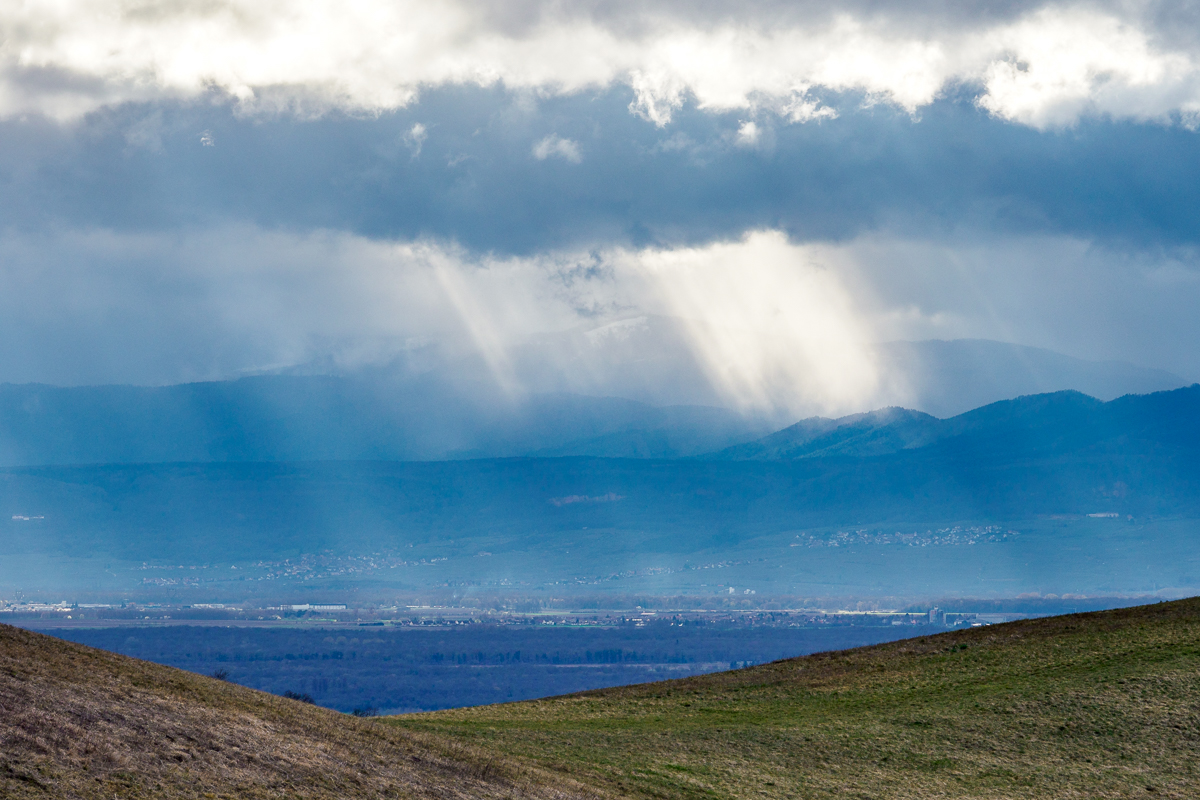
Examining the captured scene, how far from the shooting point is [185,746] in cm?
2742

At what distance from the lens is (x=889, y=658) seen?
57.8 m

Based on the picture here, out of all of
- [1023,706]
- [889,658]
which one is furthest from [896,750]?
[889,658]

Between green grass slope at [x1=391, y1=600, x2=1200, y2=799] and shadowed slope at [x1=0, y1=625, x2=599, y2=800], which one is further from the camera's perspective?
green grass slope at [x1=391, y1=600, x2=1200, y2=799]

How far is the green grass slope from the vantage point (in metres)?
38.1

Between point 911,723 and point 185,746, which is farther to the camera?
point 911,723

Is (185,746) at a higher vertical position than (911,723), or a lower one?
higher

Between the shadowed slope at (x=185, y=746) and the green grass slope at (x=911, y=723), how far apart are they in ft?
14.8

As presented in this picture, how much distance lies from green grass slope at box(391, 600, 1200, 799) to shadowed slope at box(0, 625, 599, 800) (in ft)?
14.8

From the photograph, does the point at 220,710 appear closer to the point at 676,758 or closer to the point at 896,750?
the point at 676,758

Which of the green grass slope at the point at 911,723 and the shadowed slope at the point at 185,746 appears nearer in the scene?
the shadowed slope at the point at 185,746

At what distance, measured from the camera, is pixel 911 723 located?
45.6m

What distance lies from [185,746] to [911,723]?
26757 mm

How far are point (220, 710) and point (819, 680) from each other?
95.4 ft

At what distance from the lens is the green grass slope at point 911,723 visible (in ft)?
125
